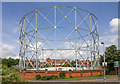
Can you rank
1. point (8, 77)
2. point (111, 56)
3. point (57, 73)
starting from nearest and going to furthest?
point (8, 77) < point (57, 73) < point (111, 56)

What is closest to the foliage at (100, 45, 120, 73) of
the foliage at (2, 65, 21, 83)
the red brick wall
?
the red brick wall

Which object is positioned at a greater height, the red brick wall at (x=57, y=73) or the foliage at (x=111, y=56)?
the foliage at (x=111, y=56)

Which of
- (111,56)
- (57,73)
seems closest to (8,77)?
(57,73)

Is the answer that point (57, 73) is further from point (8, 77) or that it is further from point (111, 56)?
point (8, 77)

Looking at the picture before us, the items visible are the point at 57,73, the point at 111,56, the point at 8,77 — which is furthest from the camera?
the point at 111,56

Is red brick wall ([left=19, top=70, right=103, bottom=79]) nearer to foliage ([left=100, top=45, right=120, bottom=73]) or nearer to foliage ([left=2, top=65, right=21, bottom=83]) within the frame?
foliage ([left=100, top=45, right=120, bottom=73])

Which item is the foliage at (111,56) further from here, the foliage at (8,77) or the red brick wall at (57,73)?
the foliage at (8,77)

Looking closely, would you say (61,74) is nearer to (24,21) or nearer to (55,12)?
(55,12)

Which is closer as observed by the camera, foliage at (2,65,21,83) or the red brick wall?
foliage at (2,65,21,83)

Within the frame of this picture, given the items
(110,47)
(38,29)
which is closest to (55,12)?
(38,29)

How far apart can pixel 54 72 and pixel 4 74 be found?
1523 centimetres

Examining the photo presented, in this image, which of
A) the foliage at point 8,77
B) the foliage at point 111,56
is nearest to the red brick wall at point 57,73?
the foliage at point 111,56

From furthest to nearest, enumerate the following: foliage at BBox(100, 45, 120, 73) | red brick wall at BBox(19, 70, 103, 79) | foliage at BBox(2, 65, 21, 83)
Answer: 1. foliage at BBox(100, 45, 120, 73)
2. red brick wall at BBox(19, 70, 103, 79)
3. foliage at BBox(2, 65, 21, 83)

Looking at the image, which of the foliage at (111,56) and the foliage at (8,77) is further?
the foliage at (111,56)
